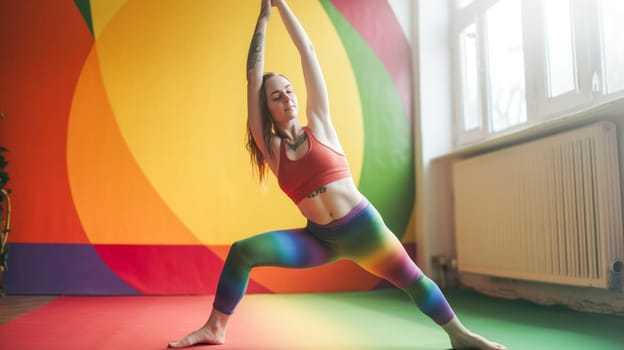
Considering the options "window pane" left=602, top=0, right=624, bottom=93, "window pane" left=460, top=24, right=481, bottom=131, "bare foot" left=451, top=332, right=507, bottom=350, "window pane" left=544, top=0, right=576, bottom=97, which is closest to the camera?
"bare foot" left=451, top=332, right=507, bottom=350

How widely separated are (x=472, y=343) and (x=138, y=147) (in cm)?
259

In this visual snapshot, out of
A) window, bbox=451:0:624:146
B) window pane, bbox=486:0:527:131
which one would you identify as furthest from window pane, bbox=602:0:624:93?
window pane, bbox=486:0:527:131

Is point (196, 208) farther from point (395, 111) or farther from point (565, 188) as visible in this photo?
point (565, 188)

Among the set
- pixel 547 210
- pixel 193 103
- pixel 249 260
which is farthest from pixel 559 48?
pixel 193 103

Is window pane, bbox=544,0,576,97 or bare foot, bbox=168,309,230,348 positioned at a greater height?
window pane, bbox=544,0,576,97

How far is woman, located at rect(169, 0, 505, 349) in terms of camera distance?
1686 mm

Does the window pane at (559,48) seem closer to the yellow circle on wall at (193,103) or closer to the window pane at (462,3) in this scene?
the window pane at (462,3)

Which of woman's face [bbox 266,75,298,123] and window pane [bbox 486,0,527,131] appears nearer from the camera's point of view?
woman's face [bbox 266,75,298,123]

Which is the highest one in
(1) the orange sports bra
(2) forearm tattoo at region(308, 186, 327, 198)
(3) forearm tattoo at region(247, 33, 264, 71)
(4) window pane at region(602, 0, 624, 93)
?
(4) window pane at region(602, 0, 624, 93)

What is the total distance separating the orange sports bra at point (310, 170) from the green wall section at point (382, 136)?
2.03 metres

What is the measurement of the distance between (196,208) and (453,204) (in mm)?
1844

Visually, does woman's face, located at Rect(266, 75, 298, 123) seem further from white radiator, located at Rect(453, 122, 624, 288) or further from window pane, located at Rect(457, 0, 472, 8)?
window pane, located at Rect(457, 0, 472, 8)

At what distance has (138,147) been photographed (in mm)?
3480

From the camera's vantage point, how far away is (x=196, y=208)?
138 inches
